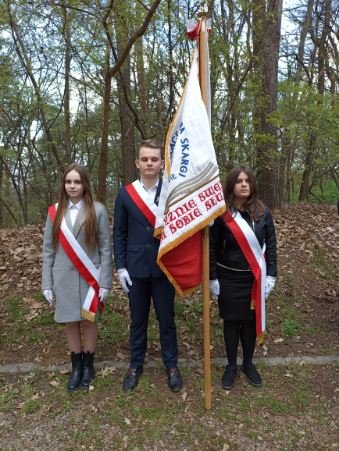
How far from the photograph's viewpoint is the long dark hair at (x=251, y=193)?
3.43 m

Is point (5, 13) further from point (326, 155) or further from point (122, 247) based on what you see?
point (326, 155)

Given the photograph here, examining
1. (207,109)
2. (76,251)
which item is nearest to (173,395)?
(76,251)

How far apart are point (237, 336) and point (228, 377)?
0.41m

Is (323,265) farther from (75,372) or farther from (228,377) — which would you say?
(75,372)

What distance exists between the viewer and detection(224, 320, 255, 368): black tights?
3.69m

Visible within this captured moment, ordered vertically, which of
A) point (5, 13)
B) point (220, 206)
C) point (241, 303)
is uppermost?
point (5, 13)

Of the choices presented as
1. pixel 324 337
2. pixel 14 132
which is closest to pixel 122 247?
pixel 324 337

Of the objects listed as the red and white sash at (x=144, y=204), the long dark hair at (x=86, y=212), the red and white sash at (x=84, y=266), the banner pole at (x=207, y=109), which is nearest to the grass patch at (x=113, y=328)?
the red and white sash at (x=84, y=266)

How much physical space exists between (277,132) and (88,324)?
6094 mm

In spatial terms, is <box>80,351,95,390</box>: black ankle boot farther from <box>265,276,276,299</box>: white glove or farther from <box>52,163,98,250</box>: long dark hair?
<box>265,276,276,299</box>: white glove

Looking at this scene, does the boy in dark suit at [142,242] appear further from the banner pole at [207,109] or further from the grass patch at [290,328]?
the grass patch at [290,328]

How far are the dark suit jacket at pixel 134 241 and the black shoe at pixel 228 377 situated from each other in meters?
1.22

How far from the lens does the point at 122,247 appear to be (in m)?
3.44

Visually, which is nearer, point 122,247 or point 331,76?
point 122,247
